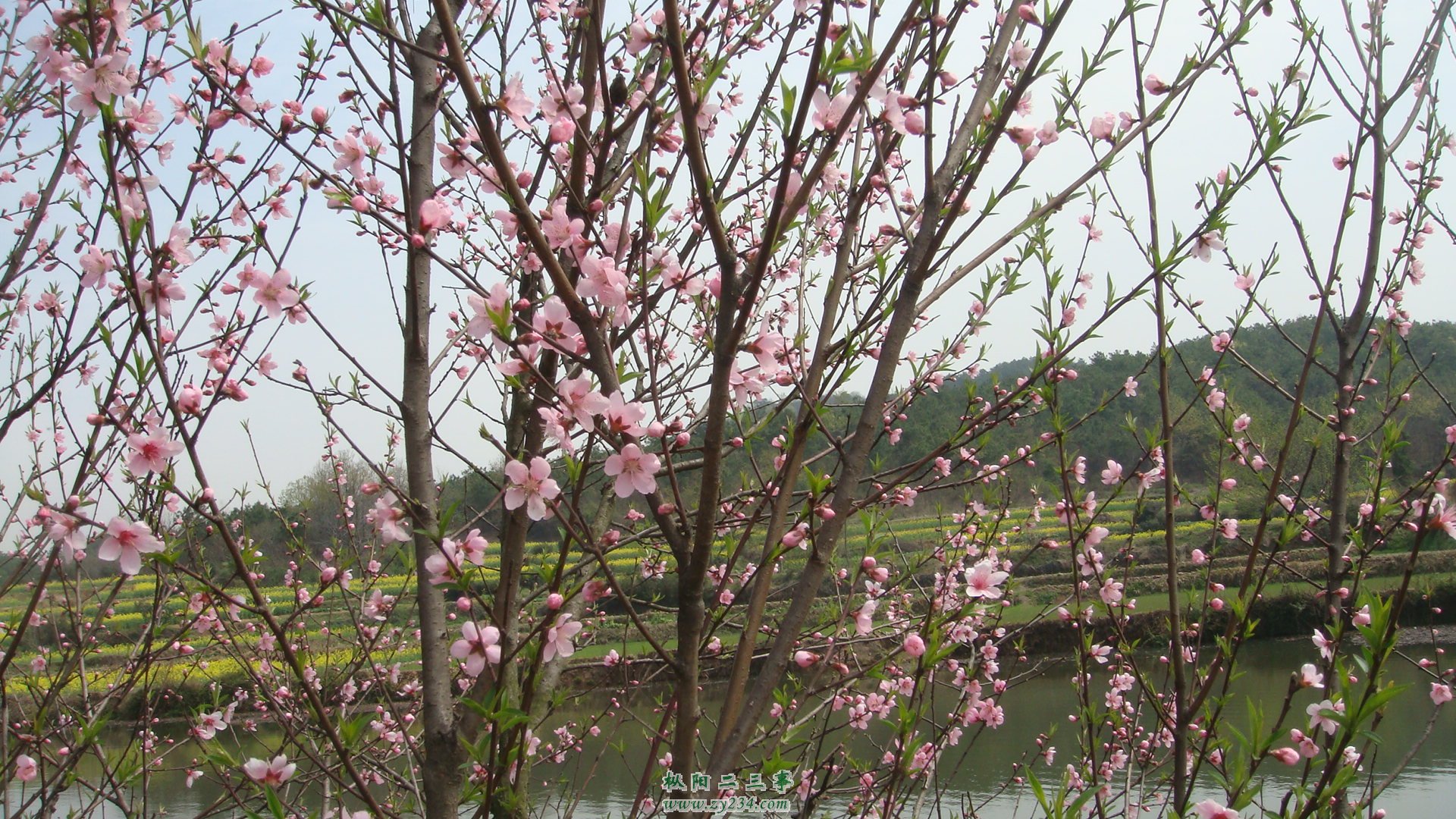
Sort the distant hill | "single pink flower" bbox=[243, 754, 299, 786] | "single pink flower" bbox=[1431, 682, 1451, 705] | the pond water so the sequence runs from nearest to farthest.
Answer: "single pink flower" bbox=[243, 754, 299, 786] < "single pink flower" bbox=[1431, 682, 1451, 705] < the pond water < the distant hill

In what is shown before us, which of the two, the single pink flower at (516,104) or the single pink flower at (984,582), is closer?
the single pink flower at (516,104)

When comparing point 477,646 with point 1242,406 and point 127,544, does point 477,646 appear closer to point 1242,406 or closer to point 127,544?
point 127,544

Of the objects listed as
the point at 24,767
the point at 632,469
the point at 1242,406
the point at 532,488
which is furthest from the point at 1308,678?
the point at 1242,406

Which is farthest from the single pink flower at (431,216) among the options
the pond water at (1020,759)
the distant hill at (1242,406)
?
the distant hill at (1242,406)

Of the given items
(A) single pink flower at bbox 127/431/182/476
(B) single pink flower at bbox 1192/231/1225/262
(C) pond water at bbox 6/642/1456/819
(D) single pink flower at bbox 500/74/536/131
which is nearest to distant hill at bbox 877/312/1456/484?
(C) pond water at bbox 6/642/1456/819

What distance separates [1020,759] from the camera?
6406mm

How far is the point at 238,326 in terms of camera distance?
211 cm

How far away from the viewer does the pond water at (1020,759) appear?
7.02 metres

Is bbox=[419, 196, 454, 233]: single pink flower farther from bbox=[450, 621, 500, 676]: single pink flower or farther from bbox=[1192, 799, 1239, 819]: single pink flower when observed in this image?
bbox=[1192, 799, 1239, 819]: single pink flower

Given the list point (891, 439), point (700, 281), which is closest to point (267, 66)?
point (700, 281)

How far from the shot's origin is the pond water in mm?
7023

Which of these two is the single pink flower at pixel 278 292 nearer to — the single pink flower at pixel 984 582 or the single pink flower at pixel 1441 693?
the single pink flower at pixel 984 582

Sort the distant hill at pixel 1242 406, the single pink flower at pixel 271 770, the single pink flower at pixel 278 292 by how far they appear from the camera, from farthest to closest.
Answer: the distant hill at pixel 1242 406 < the single pink flower at pixel 278 292 < the single pink flower at pixel 271 770

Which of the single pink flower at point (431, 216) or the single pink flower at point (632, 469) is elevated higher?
the single pink flower at point (431, 216)
